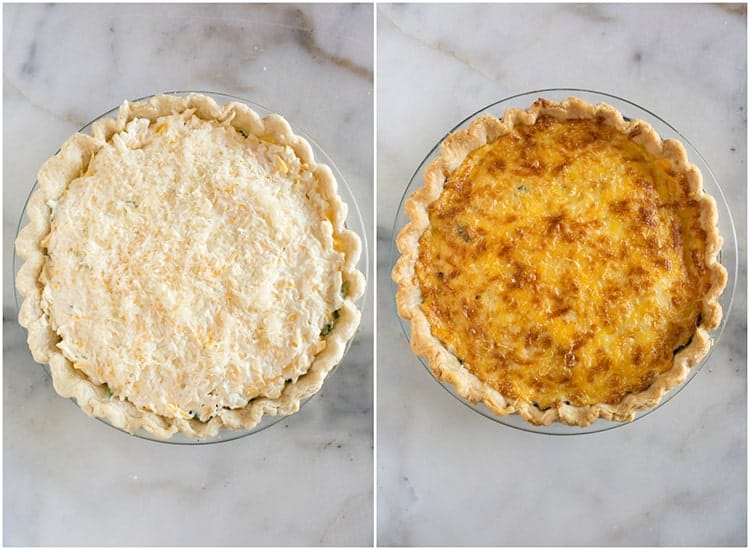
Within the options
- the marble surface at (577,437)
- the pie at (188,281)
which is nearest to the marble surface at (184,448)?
the marble surface at (577,437)

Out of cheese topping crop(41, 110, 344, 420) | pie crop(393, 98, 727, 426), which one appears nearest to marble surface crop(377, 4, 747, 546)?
pie crop(393, 98, 727, 426)

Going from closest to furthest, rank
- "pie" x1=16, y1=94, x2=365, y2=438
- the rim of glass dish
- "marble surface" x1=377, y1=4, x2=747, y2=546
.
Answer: "pie" x1=16, y1=94, x2=365, y2=438, the rim of glass dish, "marble surface" x1=377, y1=4, x2=747, y2=546

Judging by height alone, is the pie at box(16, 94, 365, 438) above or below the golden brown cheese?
below

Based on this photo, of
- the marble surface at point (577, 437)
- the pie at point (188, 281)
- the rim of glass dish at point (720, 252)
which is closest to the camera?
the pie at point (188, 281)

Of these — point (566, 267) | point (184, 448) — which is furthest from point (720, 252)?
point (184, 448)

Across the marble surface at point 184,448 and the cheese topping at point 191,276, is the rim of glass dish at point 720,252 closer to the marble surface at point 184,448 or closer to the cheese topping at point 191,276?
the marble surface at point 184,448

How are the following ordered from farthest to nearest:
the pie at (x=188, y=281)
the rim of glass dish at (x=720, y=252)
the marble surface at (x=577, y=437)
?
the marble surface at (x=577, y=437), the rim of glass dish at (x=720, y=252), the pie at (x=188, y=281)

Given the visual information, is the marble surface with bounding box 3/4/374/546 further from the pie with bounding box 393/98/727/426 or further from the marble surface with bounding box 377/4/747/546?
the pie with bounding box 393/98/727/426

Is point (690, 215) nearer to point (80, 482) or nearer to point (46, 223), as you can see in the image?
point (46, 223)

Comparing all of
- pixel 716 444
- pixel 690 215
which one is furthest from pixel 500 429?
pixel 690 215
